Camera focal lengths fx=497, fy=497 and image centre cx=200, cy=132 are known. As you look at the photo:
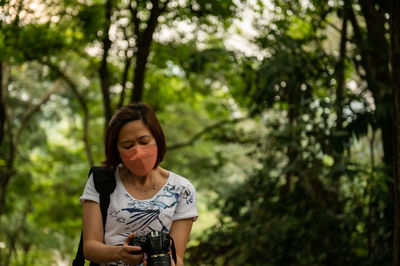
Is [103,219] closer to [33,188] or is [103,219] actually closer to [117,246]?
[117,246]

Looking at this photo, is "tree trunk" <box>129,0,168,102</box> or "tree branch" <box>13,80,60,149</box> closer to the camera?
"tree trunk" <box>129,0,168,102</box>

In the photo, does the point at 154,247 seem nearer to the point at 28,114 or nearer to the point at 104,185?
the point at 104,185

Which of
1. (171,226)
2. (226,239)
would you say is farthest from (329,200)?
(171,226)

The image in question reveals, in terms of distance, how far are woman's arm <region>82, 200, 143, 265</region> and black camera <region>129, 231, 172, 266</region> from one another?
28mm

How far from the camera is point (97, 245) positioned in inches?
75.7

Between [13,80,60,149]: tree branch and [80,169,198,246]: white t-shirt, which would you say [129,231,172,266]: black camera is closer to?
[80,169,198,246]: white t-shirt

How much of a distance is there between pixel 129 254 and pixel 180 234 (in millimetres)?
319

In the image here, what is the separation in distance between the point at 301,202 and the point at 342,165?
0.80 meters

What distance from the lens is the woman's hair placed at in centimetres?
206

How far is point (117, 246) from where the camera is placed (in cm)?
190

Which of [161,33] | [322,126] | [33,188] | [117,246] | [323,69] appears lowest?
[33,188]

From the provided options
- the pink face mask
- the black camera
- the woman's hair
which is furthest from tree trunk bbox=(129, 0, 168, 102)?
the black camera

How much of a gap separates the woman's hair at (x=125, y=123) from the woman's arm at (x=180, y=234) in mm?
267

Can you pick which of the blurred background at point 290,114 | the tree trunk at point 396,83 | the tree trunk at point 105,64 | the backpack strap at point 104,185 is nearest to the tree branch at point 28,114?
the blurred background at point 290,114
